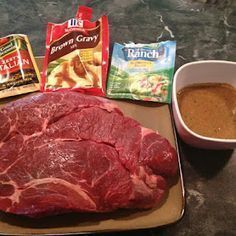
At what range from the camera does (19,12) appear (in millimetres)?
1558

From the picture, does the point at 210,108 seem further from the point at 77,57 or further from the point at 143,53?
the point at 77,57

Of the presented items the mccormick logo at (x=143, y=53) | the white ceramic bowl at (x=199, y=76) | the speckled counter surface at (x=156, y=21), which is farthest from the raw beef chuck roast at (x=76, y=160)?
the mccormick logo at (x=143, y=53)

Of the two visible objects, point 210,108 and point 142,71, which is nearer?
point 210,108

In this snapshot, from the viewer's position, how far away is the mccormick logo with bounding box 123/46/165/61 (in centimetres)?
128

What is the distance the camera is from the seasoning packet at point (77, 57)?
1218 millimetres

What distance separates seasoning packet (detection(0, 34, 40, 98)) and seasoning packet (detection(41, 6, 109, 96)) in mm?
49

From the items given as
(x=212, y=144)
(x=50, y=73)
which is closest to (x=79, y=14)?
(x=50, y=73)

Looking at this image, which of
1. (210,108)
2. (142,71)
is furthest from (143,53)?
(210,108)

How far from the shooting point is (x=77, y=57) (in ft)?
4.16

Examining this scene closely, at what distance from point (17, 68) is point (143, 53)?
489 mm

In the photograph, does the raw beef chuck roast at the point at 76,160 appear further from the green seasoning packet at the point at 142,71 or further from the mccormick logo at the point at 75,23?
the mccormick logo at the point at 75,23

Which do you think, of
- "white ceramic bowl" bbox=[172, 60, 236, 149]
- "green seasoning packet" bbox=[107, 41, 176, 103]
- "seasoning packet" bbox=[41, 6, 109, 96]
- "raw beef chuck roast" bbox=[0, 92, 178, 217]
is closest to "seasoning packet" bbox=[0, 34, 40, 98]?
"seasoning packet" bbox=[41, 6, 109, 96]

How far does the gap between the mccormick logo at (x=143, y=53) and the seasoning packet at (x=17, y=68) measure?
1.18 ft

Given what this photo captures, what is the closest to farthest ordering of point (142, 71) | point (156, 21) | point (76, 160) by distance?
point (76, 160) → point (142, 71) → point (156, 21)
